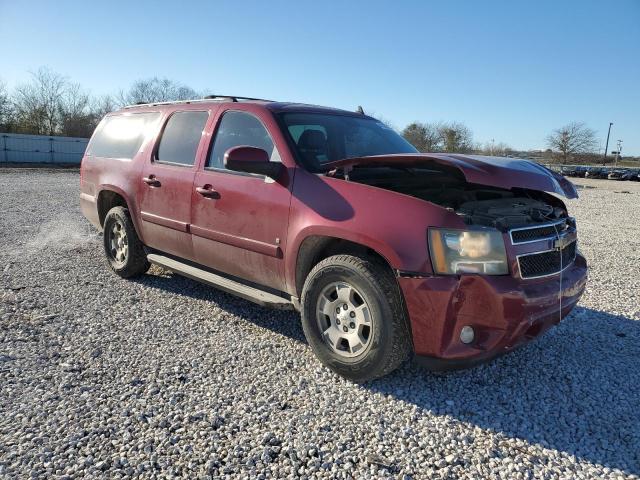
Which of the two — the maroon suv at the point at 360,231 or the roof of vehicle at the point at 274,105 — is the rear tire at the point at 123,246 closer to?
the maroon suv at the point at 360,231

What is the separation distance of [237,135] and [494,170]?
2.19 metres

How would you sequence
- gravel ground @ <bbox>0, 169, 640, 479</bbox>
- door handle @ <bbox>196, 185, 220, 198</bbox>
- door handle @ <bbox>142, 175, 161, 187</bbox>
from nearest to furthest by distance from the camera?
gravel ground @ <bbox>0, 169, 640, 479</bbox>
door handle @ <bbox>196, 185, 220, 198</bbox>
door handle @ <bbox>142, 175, 161, 187</bbox>

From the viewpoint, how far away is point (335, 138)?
421 cm

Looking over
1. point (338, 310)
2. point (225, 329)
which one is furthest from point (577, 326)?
point (225, 329)

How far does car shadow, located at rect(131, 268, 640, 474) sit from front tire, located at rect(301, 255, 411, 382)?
0.81ft

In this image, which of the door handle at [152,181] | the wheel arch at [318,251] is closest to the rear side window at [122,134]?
the door handle at [152,181]

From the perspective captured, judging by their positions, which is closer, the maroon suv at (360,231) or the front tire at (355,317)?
the maroon suv at (360,231)

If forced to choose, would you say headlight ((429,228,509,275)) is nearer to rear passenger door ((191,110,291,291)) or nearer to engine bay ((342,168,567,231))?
engine bay ((342,168,567,231))

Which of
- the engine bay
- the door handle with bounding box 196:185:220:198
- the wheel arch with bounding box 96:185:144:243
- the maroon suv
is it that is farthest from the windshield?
the wheel arch with bounding box 96:185:144:243

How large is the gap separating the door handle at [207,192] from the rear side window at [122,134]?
1.40 m

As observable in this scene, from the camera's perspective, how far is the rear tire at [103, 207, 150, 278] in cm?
529

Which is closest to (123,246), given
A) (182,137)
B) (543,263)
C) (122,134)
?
(122,134)

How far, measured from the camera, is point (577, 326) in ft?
14.6

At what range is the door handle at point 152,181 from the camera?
4.75m
